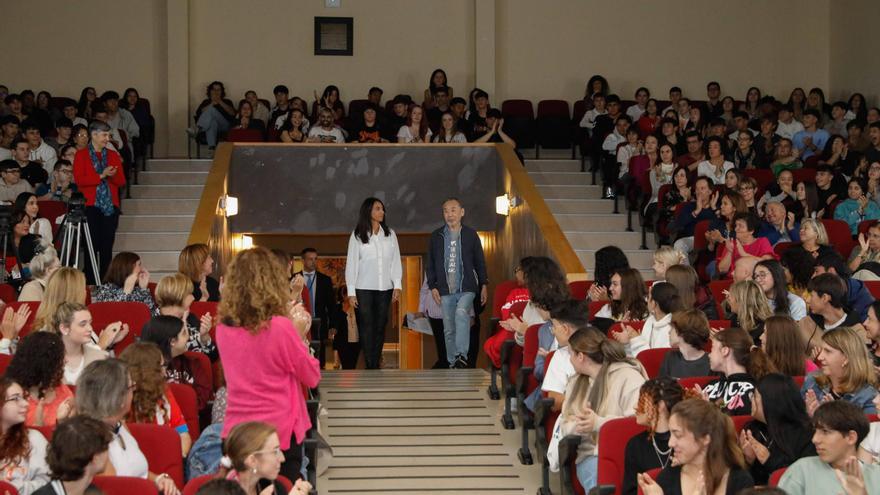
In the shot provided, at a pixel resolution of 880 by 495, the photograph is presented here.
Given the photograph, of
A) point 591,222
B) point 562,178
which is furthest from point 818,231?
point 562,178

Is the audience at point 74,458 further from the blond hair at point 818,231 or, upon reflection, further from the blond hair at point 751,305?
the blond hair at point 818,231

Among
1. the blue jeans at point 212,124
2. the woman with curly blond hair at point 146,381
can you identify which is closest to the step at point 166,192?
the blue jeans at point 212,124

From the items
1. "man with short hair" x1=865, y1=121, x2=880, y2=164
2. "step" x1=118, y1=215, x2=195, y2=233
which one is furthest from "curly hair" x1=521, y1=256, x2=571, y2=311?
"man with short hair" x1=865, y1=121, x2=880, y2=164

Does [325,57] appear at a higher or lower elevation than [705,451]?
higher

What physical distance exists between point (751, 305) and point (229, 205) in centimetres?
583

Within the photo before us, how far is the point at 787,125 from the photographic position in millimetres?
13500

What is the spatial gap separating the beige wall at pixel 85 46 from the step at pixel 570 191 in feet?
15.2

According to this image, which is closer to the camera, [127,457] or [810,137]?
[127,457]

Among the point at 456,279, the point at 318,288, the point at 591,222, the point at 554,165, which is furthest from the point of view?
the point at 554,165

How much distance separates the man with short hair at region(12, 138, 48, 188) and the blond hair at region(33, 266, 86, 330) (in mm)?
4946

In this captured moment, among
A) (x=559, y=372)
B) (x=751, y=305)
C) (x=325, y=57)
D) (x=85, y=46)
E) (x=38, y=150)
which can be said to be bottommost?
(x=559, y=372)

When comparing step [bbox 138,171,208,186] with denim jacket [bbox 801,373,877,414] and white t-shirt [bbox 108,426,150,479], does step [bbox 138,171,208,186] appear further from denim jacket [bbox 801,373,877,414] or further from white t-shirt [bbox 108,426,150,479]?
denim jacket [bbox 801,373,877,414]

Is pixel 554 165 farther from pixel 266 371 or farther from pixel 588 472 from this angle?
pixel 266 371

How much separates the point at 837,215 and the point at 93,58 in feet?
27.2
